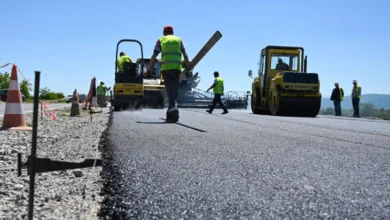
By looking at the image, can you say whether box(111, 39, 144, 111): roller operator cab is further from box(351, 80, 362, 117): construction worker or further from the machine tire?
box(351, 80, 362, 117): construction worker

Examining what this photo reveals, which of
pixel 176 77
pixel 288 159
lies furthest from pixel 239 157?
pixel 176 77

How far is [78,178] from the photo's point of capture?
368 centimetres

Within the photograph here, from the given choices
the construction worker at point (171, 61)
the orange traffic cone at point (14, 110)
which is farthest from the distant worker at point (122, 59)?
the orange traffic cone at point (14, 110)

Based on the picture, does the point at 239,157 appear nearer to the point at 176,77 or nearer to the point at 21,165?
the point at 21,165

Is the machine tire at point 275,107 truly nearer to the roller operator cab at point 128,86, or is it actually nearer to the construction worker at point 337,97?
the roller operator cab at point 128,86

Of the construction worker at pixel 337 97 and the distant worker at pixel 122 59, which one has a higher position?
the distant worker at pixel 122 59

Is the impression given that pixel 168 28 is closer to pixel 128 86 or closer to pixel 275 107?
pixel 128 86

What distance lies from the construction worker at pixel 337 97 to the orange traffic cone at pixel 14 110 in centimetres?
1742

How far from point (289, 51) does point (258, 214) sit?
16.5m

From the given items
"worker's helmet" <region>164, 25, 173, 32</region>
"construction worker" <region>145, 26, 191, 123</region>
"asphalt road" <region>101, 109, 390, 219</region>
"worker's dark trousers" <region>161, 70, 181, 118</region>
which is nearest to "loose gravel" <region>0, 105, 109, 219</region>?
"asphalt road" <region>101, 109, 390, 219</region>

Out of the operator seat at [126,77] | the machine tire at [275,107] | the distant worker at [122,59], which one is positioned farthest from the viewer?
the machine tire at [275,107]

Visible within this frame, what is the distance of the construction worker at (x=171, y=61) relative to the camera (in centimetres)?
1011

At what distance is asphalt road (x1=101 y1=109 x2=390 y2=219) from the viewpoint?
8.03 ft

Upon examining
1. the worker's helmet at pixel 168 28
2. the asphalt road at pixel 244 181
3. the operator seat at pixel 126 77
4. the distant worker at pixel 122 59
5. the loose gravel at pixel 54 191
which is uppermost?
the worker's helmet at pixel 168 28
